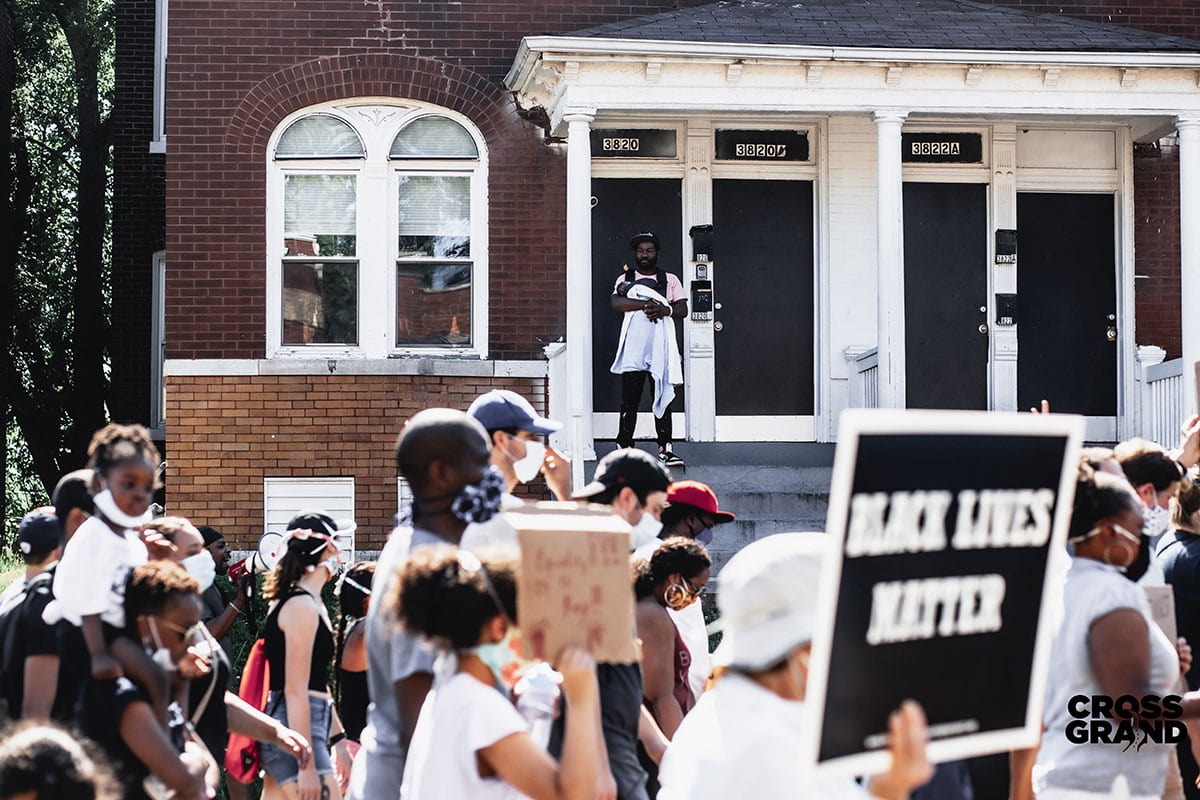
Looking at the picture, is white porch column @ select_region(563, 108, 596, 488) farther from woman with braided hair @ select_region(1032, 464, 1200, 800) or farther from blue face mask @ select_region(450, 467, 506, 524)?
blue face mask @ select_region(450, 467, 506, 524)

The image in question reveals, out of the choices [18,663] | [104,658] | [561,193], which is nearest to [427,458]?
[104,658]

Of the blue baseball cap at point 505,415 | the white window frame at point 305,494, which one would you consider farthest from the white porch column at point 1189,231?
the blue baseball cap at point 505,415

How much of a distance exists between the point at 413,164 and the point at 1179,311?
743 cm

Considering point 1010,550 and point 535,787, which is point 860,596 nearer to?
point 1010,550

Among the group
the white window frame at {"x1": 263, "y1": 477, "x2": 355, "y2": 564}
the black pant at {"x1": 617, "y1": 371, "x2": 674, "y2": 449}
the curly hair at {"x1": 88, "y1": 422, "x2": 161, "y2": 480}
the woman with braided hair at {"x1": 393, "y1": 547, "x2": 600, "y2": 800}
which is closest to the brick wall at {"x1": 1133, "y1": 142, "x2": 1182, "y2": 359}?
the black pant at {"x1": 617, "y1": 371, "x2": 674, "y2": 449}

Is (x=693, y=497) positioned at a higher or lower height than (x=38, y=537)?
higher

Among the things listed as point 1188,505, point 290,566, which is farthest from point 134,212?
point 1188,505

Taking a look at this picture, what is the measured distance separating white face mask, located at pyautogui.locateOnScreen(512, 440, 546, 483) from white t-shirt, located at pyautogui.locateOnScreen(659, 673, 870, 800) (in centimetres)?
217

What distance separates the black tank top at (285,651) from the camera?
20.8ft

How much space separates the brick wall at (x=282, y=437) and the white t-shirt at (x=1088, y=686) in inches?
399

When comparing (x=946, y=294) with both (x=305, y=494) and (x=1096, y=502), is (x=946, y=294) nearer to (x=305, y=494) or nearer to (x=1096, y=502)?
(x=305, y=494)

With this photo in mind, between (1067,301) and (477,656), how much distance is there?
41.3ft

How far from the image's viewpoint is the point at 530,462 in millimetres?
5582

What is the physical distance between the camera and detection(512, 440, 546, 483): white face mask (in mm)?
5395
